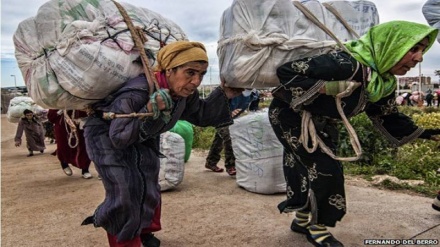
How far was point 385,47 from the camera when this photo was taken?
219 cm

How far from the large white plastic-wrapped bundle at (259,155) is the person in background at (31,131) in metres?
6.44

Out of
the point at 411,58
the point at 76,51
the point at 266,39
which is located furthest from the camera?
the point at 266,39

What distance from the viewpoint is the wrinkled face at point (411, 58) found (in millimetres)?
2156

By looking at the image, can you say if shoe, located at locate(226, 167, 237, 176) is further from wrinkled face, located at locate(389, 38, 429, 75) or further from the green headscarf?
wrinkled face, located at locate(389, 38, 429, 75)

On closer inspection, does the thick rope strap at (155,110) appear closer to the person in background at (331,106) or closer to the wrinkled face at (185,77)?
the wrinkled face at (185,77)

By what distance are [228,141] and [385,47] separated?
3146 mm

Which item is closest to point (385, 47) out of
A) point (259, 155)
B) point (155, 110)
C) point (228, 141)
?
point (155, 110)

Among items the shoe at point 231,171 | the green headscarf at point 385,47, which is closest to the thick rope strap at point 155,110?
the green headscarf at point 385,47

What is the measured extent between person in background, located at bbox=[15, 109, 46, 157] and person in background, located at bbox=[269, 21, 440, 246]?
768 cm

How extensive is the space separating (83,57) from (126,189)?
0.74 meters

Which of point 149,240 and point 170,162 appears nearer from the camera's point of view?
point 149,240

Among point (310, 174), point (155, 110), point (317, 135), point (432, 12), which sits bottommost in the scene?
point (310, 174)

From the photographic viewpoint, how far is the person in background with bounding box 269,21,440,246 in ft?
7.18

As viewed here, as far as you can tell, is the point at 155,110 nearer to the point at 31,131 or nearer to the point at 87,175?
the point at 87,175
